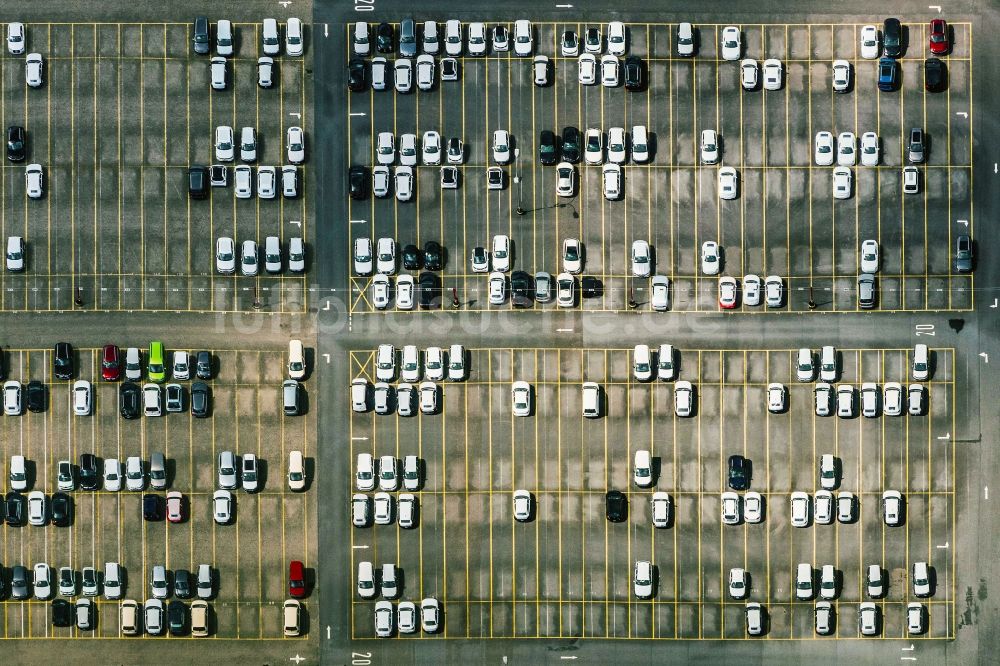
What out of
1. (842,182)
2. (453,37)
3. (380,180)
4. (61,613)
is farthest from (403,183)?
(61,613)

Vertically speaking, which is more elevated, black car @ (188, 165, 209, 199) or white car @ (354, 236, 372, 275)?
black car @ (188, 165, 209, 199)

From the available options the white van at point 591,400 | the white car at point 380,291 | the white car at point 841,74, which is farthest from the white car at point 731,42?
the white car at point 380,291

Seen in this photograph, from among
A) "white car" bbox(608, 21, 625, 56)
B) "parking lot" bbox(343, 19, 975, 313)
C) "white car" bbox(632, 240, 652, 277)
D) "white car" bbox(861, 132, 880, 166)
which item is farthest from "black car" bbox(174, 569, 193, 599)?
"white car" bbox(861, 132, 880, 166)

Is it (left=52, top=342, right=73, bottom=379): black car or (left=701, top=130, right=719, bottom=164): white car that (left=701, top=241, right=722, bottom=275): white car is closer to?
(left=701, top=130, right=719, bottom=164): white car

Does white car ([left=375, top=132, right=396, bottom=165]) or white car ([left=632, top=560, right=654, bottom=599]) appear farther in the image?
white car ([left=375, top=132, right=396, bottom=165])

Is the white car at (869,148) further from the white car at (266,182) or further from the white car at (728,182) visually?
the white car at (266,182)

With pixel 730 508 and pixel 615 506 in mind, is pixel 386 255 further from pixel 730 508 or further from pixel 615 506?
pixel 730 508

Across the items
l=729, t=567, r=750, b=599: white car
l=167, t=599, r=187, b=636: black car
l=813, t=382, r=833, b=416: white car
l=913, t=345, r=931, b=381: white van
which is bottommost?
l=167, t=599, r=187, b=636: black car
